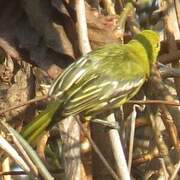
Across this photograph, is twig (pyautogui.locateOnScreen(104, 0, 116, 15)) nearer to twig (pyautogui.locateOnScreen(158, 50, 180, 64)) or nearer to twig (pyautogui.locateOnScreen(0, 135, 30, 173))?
twig (pyautogui.locateOnScreen(158, 50, 180, 64))

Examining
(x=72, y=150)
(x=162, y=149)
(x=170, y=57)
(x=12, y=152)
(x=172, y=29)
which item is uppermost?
(x=172, y=29)

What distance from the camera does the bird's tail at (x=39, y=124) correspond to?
192 centimetres

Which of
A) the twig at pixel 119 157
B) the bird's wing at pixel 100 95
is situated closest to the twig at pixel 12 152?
the twig at pixel 119 157

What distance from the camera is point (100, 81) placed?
241 cm

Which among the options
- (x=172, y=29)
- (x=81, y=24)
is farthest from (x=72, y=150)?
(x=172, y=29)

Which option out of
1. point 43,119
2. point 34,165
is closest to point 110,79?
point 43,119

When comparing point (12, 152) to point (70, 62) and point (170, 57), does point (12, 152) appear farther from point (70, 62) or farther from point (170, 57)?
point (170, 57)

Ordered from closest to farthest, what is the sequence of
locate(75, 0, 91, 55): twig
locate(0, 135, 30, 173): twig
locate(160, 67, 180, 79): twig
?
locate(0, 135, 30, 173): twig → locate(75, 0, 91, 55): twig → locate(160, 67, 180, 79): twig

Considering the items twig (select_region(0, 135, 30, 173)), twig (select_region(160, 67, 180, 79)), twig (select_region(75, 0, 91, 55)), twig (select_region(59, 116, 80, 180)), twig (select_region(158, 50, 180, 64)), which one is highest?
twig (select_region(75, 0, 91, 55))

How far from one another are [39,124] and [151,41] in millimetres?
821

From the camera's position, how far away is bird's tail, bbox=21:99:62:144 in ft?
6.31

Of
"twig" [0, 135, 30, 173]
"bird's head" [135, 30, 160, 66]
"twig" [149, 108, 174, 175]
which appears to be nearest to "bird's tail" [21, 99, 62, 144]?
"twig" [0, 135, 30, 173]

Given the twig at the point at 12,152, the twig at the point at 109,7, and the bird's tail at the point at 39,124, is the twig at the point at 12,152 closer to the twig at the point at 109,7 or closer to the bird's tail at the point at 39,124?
the bird's tail at the point at 39,124

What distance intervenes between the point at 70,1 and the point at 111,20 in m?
0.16
